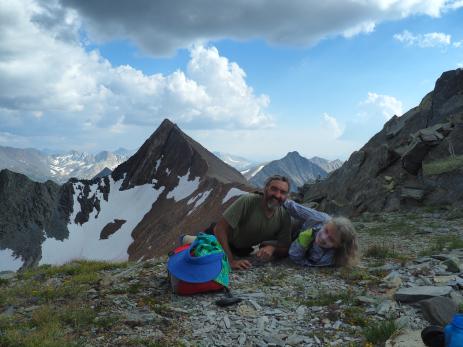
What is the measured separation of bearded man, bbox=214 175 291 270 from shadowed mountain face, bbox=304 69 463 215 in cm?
1878

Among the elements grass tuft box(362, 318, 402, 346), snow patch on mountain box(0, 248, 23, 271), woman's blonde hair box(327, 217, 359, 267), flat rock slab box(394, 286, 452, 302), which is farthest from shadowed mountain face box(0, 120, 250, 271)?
grass tuft box(362, 318, 402, 346)

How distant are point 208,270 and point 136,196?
16206 centimetres

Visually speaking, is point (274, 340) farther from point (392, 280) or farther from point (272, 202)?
point (272, 202)

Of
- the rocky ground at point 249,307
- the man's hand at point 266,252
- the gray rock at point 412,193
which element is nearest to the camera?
the rocky ground at point 249,307

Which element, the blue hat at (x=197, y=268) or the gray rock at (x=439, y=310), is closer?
the gray rock at (x=439, y=310)

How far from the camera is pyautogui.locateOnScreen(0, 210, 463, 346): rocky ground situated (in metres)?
7.47

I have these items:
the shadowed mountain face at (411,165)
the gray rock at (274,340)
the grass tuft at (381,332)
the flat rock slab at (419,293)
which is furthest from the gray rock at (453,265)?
the shadowed mountain face at (411,165)

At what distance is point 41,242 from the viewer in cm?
15475

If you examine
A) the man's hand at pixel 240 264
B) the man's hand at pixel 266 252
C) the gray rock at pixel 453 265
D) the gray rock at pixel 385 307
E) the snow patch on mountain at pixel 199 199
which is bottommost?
the snow patch on mountain at pixel 199 199

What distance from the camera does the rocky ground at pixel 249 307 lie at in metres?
7.47

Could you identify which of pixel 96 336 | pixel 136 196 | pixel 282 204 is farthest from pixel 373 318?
pixel 136 196

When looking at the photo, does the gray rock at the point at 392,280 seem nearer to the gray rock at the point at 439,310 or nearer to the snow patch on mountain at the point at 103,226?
the gray rock at the point at 439,310

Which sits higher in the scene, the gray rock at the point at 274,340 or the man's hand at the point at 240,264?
the man's hand at the point at 240,264

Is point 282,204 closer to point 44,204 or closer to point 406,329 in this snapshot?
point 406,329
